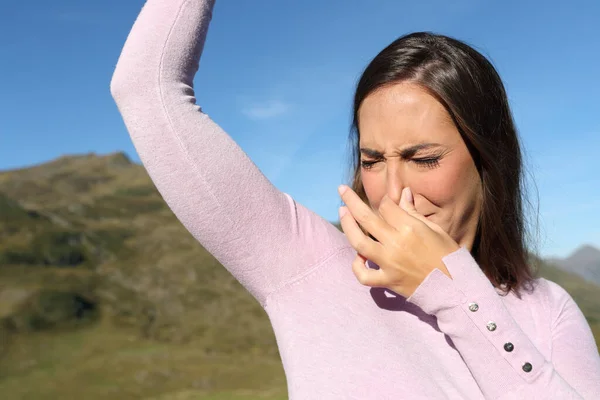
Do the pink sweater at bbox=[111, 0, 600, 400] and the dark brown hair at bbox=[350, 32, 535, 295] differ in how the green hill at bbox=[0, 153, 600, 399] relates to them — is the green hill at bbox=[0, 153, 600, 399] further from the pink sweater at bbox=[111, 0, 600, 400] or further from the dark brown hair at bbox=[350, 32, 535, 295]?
the pink sweater at bbox=[111, 0, 600, 400]

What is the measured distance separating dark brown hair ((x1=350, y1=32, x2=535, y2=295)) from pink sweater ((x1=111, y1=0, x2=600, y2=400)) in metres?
0.56

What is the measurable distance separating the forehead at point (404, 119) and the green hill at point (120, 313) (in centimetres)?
1770

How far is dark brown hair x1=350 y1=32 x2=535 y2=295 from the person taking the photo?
5.91 ft

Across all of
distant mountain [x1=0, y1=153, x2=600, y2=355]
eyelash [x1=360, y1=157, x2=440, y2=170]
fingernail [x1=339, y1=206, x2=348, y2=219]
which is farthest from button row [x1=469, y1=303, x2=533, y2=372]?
distant mountain [x1=0, y1=153, x2=600, y2=355]

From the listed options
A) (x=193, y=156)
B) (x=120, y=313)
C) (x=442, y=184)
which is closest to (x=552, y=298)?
(x=442, y=184)

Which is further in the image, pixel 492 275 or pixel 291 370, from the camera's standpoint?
pixel 492 275

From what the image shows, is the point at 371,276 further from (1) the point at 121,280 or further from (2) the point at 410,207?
(1) the point at 121,280

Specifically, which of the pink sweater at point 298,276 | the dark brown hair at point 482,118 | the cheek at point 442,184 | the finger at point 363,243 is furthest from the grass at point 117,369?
the finger at point 363,243

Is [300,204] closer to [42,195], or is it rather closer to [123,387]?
[123,387]

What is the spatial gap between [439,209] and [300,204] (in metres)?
0.46

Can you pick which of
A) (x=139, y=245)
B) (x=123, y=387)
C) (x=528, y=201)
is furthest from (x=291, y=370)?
(x=139, y=245)

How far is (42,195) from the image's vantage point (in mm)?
70000

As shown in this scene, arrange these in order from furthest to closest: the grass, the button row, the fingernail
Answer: the grass
the fingernail
the button row

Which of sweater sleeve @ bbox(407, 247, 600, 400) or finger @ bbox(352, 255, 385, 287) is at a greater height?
finger @ bbox(352, 255, 385, 287)
